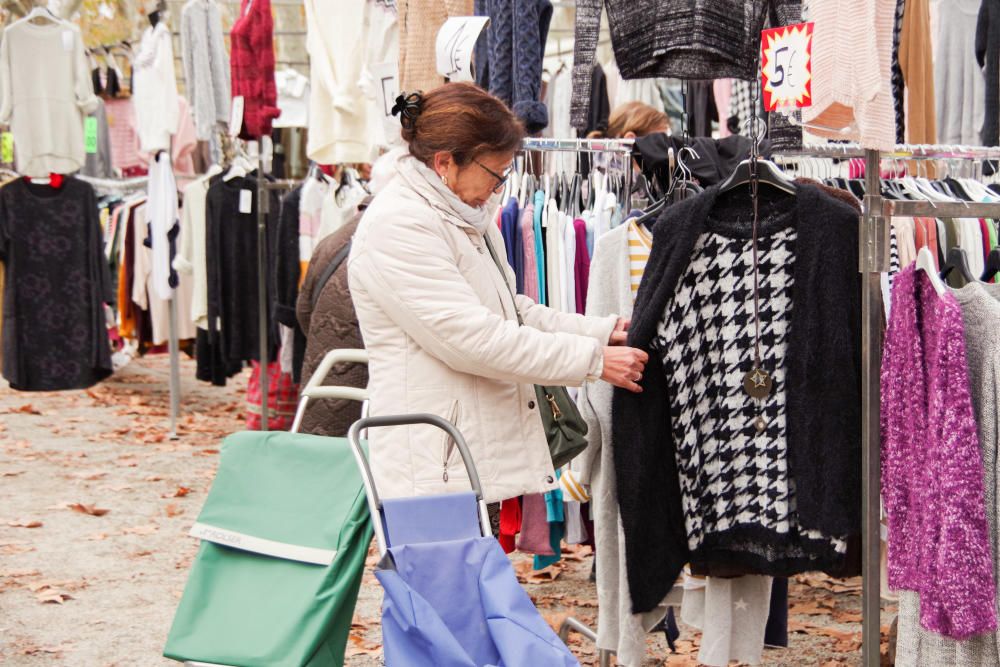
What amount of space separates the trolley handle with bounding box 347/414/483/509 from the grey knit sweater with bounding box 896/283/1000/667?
1.17m

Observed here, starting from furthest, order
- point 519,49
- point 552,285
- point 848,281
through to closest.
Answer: point 519,49 → point 552,285 → point 848,281

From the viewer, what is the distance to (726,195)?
332cm

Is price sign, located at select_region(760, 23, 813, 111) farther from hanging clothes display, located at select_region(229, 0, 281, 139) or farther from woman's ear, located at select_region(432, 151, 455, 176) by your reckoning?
hanging clothes display, located at select_region(229, 0, 281, 139)

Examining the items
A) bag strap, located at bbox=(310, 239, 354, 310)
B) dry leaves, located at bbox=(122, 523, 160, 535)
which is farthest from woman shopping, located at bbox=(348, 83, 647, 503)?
dry leaves, located at bbox=(122, 523, 160, 535)

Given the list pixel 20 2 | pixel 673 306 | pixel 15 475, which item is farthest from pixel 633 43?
pixel 20 2

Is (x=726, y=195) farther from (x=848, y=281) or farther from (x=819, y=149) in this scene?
(x=819, y=149)

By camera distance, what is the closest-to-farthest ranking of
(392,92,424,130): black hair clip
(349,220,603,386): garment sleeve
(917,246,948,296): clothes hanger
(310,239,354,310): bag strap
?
(917,246,948,296): clothes hanger → (349,220,603,386): garment sleeve → (392,92,424,130): black hair clip → (310,239,354,310): bag strap

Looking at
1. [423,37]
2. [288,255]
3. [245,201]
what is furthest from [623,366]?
[245,201]

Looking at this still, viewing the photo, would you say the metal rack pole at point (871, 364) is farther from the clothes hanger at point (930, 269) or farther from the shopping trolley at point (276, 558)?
the shopping trolley at point (276, 558)

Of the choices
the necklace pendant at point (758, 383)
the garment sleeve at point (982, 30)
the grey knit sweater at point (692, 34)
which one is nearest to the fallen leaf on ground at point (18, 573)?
the grey knit sweater at point (692, 34)

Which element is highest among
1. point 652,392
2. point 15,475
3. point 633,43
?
point 633,43

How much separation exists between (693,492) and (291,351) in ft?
13.7

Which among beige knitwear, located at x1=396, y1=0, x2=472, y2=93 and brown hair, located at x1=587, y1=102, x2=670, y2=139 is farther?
brown hair, located at x1=587, y1=102, x2=670, y2=139

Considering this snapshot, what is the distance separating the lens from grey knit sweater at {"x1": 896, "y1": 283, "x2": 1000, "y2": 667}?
2801 millimetres
